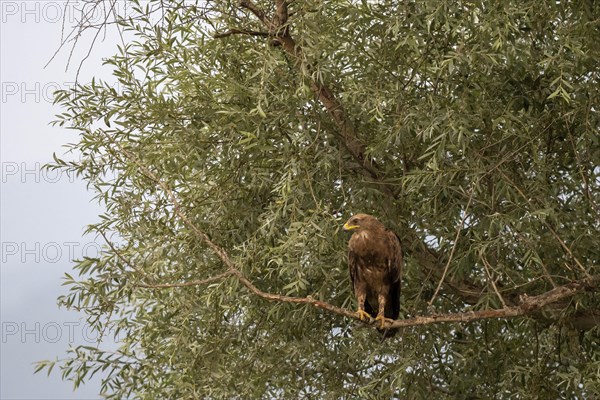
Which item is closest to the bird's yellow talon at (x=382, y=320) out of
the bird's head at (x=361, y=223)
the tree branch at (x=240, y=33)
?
the bird's head at (x=361, y=223)

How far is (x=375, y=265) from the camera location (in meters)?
7.00

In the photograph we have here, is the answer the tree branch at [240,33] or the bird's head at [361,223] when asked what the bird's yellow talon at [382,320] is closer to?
the bird's head at [361,223]

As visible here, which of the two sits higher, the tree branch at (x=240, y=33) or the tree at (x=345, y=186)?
the tree branch at (x=240, y=33)

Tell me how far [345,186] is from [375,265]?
1.32 m

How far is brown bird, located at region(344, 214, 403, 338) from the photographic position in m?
6.91

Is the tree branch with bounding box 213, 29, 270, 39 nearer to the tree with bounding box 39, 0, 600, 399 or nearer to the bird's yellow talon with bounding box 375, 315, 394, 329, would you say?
the tree with bounding box 39, 0, 600, 399

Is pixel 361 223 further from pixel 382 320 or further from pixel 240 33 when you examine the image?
pixel 240 33

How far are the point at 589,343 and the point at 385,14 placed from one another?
3.43m

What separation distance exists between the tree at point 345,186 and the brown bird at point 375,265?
31 centimetres

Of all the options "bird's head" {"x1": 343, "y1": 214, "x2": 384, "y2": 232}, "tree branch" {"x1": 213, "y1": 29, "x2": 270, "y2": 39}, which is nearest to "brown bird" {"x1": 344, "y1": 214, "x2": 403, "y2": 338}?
"bird's head" {"x1": 343, "y1": 214, "x2": 384, "y2": 232}

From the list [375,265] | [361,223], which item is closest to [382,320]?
[375,265]

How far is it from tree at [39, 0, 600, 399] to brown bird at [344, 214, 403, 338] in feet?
1.02

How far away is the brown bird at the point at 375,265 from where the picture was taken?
A: 691cm

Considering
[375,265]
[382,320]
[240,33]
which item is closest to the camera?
[382,320]
